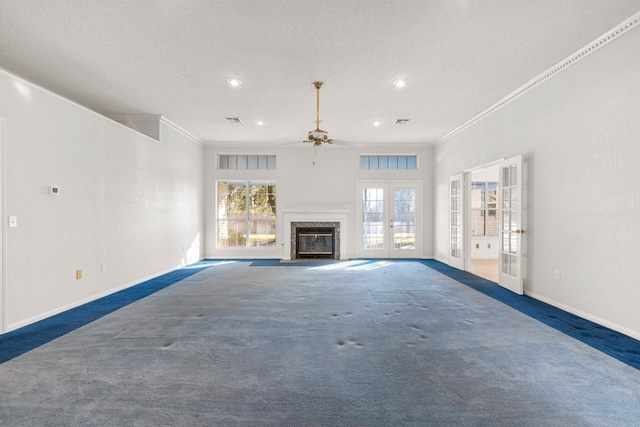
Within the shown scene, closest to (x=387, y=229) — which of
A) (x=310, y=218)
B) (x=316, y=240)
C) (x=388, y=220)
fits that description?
(x=388, y=220)

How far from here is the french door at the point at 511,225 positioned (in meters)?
4.31

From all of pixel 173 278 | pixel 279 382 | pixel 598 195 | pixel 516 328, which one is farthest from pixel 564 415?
pixel 173 278

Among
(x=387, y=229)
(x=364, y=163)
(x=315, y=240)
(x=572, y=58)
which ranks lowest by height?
(x=315, y=240)

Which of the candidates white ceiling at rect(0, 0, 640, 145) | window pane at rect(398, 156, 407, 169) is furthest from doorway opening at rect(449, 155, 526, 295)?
window pane at rect(398, 156, 407, 169)

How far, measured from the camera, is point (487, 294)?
4.34 meters

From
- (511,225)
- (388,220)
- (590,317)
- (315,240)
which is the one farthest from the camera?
(388,220)

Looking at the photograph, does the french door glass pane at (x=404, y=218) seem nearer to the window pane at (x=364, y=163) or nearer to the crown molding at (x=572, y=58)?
the window pane at (x=364, y=163)

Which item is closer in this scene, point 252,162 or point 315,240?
point 315,240

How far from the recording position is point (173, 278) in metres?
5.46

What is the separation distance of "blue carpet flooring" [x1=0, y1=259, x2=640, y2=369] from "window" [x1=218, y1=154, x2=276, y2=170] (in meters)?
3.60

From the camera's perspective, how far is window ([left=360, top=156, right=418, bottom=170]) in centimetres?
793

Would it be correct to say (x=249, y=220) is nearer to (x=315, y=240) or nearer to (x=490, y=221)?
(x=315, y=240)

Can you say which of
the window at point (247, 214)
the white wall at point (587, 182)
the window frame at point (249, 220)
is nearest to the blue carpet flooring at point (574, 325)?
the white wall at point (587, 182)

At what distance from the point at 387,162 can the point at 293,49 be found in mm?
5114
